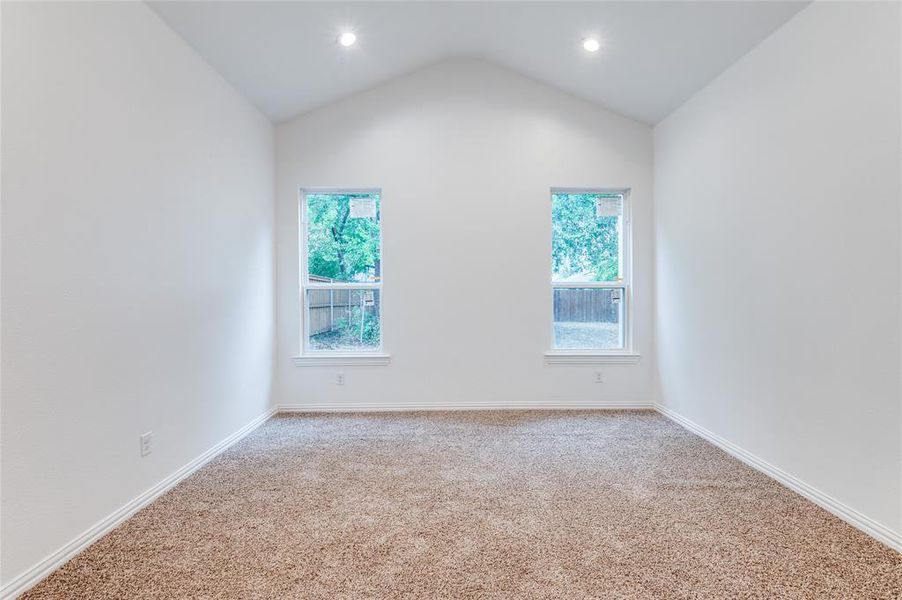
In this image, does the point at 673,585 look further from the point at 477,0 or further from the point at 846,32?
the point at 477,0

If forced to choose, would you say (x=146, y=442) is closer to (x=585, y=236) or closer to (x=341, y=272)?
(x=341, y=272)

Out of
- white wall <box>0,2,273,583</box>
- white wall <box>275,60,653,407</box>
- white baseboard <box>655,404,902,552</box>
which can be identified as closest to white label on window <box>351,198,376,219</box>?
white wall <box>275,60,653,407</box>

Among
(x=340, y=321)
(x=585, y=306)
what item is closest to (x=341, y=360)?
(x=340, y=321)

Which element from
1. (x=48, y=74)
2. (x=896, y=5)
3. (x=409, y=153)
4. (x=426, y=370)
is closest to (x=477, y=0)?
(x=409, y=153)

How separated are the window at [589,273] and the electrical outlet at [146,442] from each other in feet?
9.89

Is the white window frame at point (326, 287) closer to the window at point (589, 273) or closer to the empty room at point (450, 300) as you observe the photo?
the empty room at point (450, 300)

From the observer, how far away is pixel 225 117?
9.72 ft

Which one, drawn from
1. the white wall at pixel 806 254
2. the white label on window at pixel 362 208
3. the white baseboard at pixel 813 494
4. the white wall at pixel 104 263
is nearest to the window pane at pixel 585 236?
the white wall at pixel 806 254

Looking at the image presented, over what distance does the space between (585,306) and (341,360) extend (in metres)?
2.25

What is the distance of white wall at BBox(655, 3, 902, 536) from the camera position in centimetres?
181

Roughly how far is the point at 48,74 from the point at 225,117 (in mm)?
1360

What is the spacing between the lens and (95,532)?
71.6 inches

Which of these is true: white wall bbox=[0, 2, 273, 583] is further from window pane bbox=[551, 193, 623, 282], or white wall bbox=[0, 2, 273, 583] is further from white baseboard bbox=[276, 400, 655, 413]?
window pane bbox=[551, 193, 623, 282]

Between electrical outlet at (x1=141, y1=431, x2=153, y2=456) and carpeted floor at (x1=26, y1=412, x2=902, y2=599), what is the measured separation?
27 cm
